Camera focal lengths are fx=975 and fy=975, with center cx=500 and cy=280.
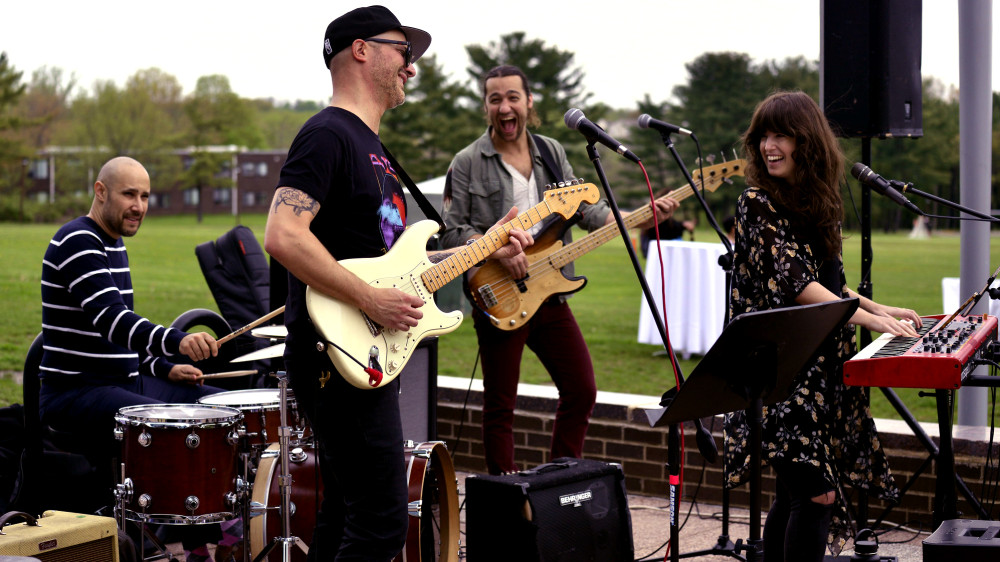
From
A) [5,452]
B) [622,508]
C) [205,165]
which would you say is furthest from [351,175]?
[205,165]

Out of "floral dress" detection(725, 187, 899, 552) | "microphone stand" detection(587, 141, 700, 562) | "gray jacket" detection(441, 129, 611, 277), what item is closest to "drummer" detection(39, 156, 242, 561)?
"gray jacket" detection(441, 129, 611, 277)

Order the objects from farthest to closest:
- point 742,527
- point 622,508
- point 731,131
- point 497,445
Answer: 1. point 731,131
2. point 742,527
3. point 497,445
4. point 622,508

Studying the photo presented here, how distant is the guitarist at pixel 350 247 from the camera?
2916 millimetres

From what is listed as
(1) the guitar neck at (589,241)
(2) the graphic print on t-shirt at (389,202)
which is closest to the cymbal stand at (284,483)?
(2) the graphic print on t-shirt at (389,202)

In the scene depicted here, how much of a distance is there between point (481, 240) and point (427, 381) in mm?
1840

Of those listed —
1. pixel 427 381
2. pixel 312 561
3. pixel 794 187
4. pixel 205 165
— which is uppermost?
pixel 205 165

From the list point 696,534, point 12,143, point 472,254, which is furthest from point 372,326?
point 12,143

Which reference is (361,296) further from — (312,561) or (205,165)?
(205,165)

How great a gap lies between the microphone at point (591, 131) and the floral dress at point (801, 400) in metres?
0.46

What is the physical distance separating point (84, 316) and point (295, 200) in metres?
2.14

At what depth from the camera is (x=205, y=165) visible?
47938 mm

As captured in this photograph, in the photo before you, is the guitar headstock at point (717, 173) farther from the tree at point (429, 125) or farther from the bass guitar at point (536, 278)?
the tree at point (429, 125)

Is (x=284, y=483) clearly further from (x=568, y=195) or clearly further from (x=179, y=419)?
(x=568, y=195)

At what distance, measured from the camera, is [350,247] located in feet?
10.2
